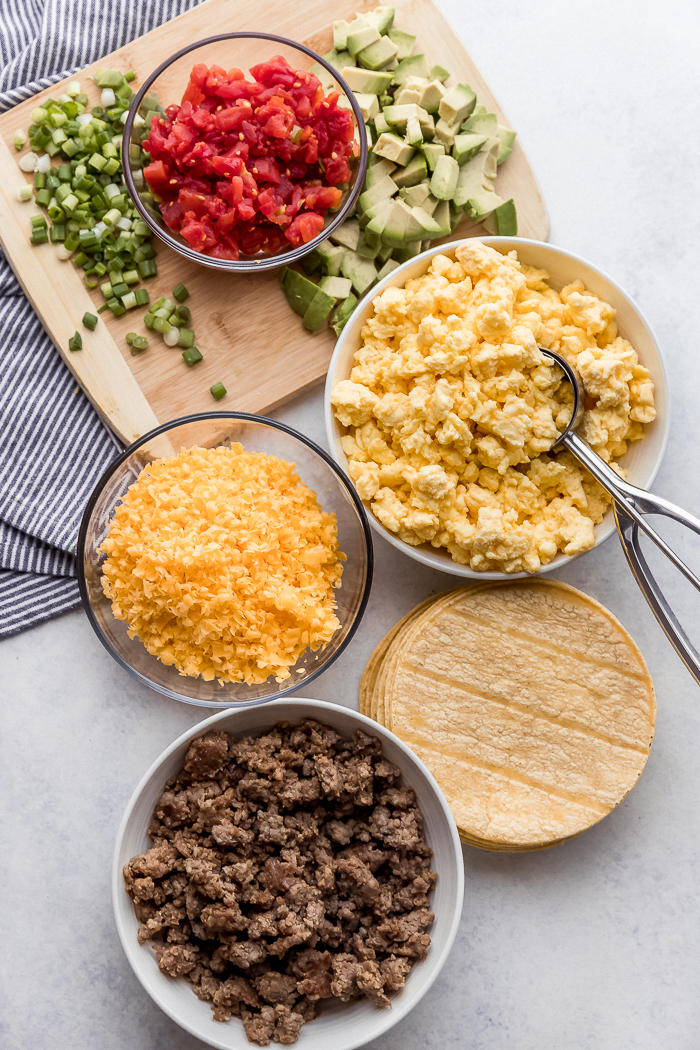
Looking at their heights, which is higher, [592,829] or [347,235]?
[347,235]

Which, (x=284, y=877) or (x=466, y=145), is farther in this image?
(x=466, y=145)

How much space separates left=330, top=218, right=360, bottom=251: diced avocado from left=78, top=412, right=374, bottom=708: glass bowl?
656 millimetres

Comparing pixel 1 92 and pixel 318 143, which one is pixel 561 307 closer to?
pixel 318 143

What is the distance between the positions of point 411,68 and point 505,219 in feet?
1.90

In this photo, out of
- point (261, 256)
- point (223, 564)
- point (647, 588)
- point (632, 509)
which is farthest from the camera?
point (261, 256)

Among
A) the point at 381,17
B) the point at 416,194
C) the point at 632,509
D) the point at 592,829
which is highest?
the point at 381,17

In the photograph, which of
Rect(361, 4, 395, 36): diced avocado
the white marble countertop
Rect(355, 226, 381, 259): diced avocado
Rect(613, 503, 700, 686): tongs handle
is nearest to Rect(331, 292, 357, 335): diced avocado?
Rect(355, 226, 381, 259): diced avocado

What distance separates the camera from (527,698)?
98.4 inches

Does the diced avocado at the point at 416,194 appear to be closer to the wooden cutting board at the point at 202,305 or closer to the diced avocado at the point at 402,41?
the wooden cutting board at the point at 202,305

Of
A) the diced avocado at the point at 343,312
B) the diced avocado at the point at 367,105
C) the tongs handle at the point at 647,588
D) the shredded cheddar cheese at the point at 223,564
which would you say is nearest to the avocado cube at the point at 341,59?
the diced avocado at the point at 367,105

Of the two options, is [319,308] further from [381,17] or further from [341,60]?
[381,17]

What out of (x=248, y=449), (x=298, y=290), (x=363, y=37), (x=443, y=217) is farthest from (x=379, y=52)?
(x=248, y=449)

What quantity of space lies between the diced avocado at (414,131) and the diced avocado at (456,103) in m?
0.10

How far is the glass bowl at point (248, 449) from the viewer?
2.39 m
